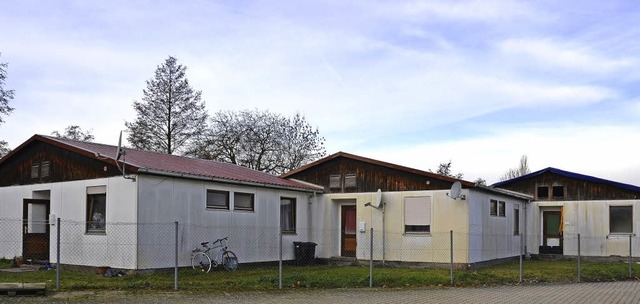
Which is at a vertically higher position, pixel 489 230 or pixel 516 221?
pixel 516 221

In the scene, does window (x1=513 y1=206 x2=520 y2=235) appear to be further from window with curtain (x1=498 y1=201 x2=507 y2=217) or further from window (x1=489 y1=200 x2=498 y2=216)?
window (x1=489 y1=200 x2=498 y2=216)

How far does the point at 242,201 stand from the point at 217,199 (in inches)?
42.4

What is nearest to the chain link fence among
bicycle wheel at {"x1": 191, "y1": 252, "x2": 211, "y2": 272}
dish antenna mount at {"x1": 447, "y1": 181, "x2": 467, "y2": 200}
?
bicycle wheel at {"x1": 191, "y1": 252, "x2": 211, "y2": 272}

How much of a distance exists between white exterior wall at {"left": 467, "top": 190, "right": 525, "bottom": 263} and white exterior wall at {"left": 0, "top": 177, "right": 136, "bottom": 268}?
33.9ft

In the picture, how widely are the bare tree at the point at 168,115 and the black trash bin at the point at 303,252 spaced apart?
64.2 ft

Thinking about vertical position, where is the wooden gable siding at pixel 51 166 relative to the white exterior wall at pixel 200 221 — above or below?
above

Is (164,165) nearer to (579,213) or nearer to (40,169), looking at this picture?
(40,169)

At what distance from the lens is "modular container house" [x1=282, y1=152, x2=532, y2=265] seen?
2095cm

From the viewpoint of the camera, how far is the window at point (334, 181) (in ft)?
76.7

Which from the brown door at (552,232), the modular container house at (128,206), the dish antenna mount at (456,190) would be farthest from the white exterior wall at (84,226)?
the brown door at (552,232)

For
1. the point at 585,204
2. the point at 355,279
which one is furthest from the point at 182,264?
the point at 585,204

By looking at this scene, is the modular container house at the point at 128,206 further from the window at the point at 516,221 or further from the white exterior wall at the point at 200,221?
the window at the point at 516,221

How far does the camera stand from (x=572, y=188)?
27625mm

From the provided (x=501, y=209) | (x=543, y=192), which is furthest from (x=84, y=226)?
(x=543, y=192)
